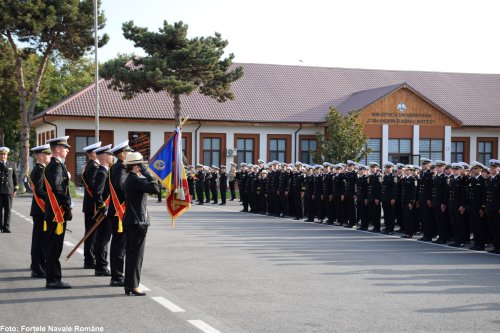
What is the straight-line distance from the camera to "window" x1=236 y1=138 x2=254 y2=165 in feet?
168

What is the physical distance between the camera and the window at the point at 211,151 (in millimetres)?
50250

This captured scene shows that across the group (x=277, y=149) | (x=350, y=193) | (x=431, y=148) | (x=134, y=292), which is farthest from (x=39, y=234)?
(x=431, y=148)

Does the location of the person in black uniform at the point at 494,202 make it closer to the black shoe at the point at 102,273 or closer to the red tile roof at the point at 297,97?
the black shoe at the point at 102,273

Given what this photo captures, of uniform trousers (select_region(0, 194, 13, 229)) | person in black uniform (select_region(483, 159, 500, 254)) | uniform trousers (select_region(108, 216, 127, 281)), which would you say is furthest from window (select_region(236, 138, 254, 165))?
uniform trousers (select_region(108, 216, 127, 281))

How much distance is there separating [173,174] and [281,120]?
39.7 meters

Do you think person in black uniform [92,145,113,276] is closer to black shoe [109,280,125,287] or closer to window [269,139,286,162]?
black shoe [109,280,125,287]

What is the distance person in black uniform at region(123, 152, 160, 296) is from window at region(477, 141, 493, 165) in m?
48.1

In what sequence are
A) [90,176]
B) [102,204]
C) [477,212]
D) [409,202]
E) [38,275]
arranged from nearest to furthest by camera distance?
[38,275] < [102,204] < [90,176] < [477,212] < [409,202]

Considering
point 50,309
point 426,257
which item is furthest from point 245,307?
point 426,257

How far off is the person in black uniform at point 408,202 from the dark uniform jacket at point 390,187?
30 centimetres

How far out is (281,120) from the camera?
50.6m

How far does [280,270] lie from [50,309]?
14.5 ft

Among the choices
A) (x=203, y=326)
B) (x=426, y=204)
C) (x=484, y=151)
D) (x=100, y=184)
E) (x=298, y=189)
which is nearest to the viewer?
(x=203, y=326)

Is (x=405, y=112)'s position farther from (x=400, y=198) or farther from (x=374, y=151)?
(x=400, y=198)
